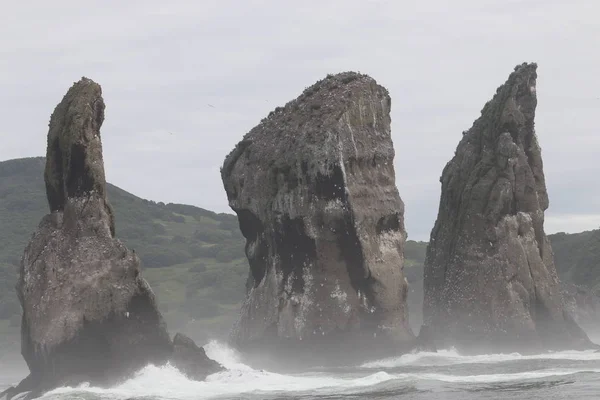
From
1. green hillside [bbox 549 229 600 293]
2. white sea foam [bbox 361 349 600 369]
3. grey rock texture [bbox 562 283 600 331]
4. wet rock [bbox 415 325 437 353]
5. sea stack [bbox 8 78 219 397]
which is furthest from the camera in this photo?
green hillside [bbox 549 229 600 293]

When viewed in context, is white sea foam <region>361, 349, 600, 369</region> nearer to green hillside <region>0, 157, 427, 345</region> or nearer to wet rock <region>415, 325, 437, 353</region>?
wet rock <region>415, 325, 437, 353</region>

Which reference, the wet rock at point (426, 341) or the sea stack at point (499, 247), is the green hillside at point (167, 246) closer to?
the sea stack at point (499, 247)

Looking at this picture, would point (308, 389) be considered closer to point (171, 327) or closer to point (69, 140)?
point (69, 140)

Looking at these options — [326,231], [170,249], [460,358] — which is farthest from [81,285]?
[170,249]

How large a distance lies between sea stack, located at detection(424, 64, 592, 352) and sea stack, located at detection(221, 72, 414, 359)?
5.73 meters

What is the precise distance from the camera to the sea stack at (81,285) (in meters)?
49.3

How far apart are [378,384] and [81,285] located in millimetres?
12007

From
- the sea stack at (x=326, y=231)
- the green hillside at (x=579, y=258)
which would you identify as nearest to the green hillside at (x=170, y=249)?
the green hillside at (x=579, y=258)

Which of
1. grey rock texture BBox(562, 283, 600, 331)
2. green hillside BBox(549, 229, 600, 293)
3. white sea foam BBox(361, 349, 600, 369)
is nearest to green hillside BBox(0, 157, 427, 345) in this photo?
green hillside BBox(549, 229, 600, 293)

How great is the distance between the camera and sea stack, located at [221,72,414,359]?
67.5 m

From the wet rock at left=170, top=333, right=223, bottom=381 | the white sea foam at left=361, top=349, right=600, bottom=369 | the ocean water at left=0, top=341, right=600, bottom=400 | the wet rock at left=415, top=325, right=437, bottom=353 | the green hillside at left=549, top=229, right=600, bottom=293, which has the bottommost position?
the ocean water at left=0, top=341, right=600, bottom=400

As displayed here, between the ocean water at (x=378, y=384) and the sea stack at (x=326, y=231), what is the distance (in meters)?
5.54

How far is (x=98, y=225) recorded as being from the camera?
170ft

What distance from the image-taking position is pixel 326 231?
2677 inches
